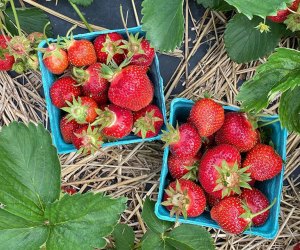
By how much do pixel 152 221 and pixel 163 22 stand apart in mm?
428

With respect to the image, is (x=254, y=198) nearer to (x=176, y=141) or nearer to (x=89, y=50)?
(x=176, y=141)

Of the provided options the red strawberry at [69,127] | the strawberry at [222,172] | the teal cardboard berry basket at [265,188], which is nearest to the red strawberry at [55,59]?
the red strawberry at [69,127]

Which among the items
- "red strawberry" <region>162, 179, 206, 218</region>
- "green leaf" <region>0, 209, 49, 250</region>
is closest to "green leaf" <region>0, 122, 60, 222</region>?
"green leaf" <region>0, 209, 49, 250</region>

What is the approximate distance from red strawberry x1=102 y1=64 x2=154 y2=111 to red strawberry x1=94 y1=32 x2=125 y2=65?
4 centimetres

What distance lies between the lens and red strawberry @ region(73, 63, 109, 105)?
1.15 m

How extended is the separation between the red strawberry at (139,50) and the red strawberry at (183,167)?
0.68 ft

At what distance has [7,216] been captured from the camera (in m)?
1.07

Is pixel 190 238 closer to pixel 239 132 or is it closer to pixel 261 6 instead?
pixel 239 132

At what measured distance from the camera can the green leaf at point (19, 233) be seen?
105 centimetres

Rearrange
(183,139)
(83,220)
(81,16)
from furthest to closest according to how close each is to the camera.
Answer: (81,16) → (183,139) → (83,220)

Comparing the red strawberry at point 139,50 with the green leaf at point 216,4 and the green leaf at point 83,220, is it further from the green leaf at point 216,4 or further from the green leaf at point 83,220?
the green leaf at point 83,220

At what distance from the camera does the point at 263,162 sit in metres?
1.15

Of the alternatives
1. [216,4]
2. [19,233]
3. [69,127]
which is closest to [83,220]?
[19,233]

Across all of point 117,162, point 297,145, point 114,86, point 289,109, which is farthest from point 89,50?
point 297,145
